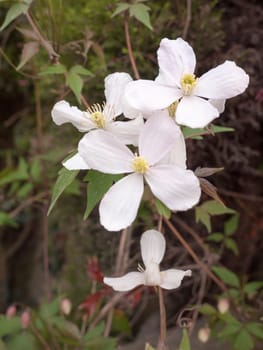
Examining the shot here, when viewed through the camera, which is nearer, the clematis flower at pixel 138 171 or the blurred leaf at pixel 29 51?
the clematis flower at pixel 138 171

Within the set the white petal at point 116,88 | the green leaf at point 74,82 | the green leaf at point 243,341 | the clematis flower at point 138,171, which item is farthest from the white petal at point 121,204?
the green leaf at point 243,341

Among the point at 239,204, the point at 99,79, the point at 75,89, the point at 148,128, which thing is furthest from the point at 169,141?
the point at 239,204

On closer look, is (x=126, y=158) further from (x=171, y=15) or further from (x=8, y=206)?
(x=8, y=206)

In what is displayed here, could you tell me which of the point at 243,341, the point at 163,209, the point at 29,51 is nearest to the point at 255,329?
the point at 243,341

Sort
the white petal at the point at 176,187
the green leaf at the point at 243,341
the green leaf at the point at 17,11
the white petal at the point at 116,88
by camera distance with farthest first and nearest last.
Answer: the green leaf at the point at 243,341 < the green leaf at the point at 17,11 < the white petal at the point at 116,88 < the white petal at the point at 176,187

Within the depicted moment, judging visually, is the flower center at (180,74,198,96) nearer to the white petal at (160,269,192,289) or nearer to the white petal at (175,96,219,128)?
the white petal at (175,96,219,128)

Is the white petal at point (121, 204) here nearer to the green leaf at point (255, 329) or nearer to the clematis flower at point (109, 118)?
the clematis flower at point (109, 118)

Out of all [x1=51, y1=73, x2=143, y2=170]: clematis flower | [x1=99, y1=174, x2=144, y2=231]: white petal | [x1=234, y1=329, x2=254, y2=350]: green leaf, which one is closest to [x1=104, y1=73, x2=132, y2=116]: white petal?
[x1=51, y1=73, x2=143, y2=170]: clematis flower
